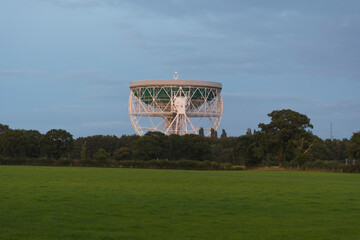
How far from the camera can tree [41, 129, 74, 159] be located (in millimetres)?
95375

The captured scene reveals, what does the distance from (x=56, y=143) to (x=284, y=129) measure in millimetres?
39220

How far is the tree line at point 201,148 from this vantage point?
261ft

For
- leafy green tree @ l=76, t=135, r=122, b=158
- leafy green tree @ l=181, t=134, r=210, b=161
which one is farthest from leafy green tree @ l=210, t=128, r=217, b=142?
leafy green tree @ l=76, t=135, r=122, b=158

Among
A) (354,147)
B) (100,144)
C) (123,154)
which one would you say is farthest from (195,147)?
(100,144)

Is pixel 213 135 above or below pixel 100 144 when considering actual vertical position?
above

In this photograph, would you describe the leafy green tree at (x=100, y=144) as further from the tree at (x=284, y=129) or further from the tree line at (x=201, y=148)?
the tree at (x=284, y=129)

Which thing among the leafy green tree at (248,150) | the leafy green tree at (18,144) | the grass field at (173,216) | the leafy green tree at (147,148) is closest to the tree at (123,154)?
the leafy green tree at (147,148)

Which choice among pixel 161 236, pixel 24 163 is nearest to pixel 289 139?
pixel 24 163

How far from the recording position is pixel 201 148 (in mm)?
99062

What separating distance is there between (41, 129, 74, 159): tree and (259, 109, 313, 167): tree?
34.0 meters

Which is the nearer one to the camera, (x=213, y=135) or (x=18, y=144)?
(x=18, y=144)

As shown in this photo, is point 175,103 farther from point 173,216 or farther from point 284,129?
point 173,216

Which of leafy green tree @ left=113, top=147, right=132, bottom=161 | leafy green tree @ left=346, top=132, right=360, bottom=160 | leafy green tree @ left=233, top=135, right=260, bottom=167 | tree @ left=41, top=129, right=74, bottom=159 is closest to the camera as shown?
leafy green tree @ left=346, top=132, right=360, bottom=160

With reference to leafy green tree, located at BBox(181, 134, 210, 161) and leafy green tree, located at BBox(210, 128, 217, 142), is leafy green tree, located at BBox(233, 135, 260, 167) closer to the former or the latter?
leafy green tree, located at BBox(181, 134, 210, 161)
